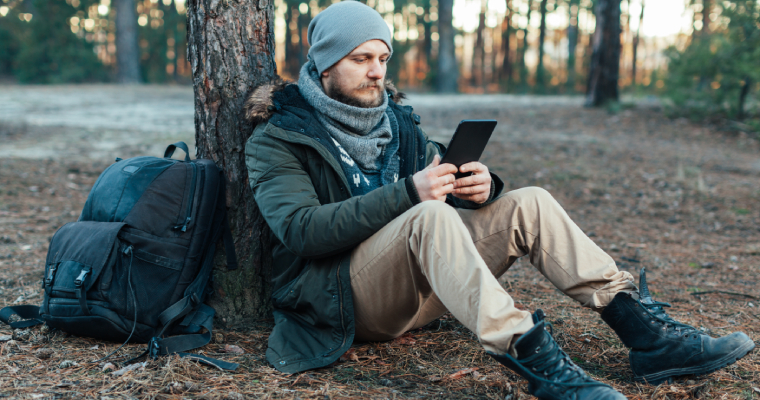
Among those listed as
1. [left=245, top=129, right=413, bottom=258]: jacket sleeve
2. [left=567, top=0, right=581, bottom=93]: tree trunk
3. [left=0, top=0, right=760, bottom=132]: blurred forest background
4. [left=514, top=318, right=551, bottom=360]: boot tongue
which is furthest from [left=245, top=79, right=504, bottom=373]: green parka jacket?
[left=567, top=0, right=581, bottom=93]: tree trunk

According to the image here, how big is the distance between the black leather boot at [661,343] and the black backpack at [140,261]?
167 cm

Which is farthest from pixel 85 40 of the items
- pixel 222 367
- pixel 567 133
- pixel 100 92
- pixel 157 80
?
pixel 222 367

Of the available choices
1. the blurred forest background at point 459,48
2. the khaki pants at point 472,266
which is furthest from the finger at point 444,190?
the blurred forest background at point 459,48

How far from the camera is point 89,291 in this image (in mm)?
2393

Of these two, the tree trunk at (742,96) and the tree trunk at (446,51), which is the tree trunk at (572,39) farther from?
the tree trunk at (742,96)

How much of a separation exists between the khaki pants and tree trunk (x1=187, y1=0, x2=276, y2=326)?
0.76 metres

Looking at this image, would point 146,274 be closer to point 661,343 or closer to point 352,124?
point 352,124

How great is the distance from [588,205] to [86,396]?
221 inches

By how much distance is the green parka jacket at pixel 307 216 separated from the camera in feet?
7.38

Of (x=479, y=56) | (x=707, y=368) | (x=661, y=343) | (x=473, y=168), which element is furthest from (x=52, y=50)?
(x=707, y=368)

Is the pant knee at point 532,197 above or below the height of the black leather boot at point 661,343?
above

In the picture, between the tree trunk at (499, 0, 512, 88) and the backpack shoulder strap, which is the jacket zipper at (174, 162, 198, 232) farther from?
the tree trunk at (499, 0, 512, 88)

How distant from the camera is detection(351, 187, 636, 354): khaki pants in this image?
201 cm

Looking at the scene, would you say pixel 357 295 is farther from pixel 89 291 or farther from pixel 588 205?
pixel 588 205
